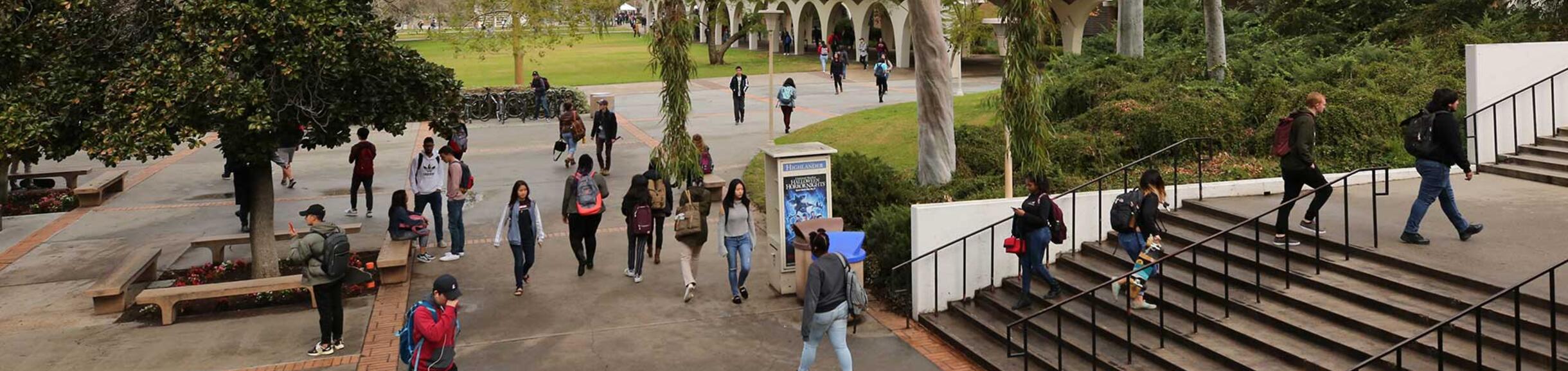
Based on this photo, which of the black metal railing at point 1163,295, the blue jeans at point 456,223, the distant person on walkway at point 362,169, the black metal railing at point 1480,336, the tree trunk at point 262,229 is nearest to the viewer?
the black metal railing at point 1480,336

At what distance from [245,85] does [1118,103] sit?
35.7 ft

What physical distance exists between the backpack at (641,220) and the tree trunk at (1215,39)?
10246mm

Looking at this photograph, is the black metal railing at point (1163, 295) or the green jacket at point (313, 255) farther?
the green jacket at point (313, 255)

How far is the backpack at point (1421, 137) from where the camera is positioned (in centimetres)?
1020

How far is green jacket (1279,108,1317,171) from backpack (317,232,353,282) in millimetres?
7540

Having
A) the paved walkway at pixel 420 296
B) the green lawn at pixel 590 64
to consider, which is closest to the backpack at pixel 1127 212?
the paved walkway at pixel 420 296

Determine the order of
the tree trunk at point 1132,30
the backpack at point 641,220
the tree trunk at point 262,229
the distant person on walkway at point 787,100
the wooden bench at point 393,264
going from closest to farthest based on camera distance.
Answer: the backpack at point 641,220 → the wooden bench at point 393,264 → the tree trunk at point 262,229 → the tree trunk at point 1132,30 → the distant person on walkway at point 787,100

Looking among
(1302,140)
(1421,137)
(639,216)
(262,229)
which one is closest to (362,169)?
(262,229)

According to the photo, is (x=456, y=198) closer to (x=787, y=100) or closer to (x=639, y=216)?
(x=639, y=216)

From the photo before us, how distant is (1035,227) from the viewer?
10625 mm

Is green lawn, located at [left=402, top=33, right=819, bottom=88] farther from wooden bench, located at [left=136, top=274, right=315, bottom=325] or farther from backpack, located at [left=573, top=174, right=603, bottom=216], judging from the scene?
wooden bench, located at [left=136, top=274, right=315, bottom=325]

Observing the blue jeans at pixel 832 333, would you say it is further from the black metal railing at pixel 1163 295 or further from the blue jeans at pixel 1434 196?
the blue jeans at pixel 1434 196

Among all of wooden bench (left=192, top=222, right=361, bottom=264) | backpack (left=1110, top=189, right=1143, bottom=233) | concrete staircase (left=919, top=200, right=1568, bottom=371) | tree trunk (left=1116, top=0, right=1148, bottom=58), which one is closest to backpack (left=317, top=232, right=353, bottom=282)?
wooden bench (left=192, top=222, right=361, bottom=264)

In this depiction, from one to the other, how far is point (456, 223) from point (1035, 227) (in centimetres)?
695
